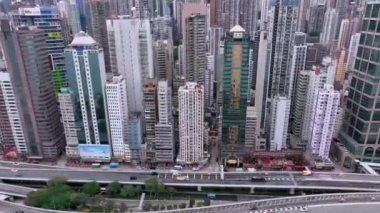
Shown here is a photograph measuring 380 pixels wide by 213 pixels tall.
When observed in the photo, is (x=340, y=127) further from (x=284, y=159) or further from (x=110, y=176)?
(x=110, y=176)

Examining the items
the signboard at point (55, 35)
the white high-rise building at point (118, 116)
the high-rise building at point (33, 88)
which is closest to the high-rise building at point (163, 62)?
the white high-rise building at point (118, 116)

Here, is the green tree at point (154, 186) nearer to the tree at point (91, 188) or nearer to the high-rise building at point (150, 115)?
the tree at point (91, 188)

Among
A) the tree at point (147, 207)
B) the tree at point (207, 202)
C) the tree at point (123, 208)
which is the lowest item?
the tree at point (207, 202)

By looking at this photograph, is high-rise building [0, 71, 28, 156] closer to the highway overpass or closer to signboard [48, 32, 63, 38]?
the highway overpass

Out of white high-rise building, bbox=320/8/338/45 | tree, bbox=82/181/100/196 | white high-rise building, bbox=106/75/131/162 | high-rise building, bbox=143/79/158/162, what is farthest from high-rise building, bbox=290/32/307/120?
white high-rise building, bbox=320/8/338/45

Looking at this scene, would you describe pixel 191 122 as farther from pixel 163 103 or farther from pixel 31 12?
pixel 31 12
